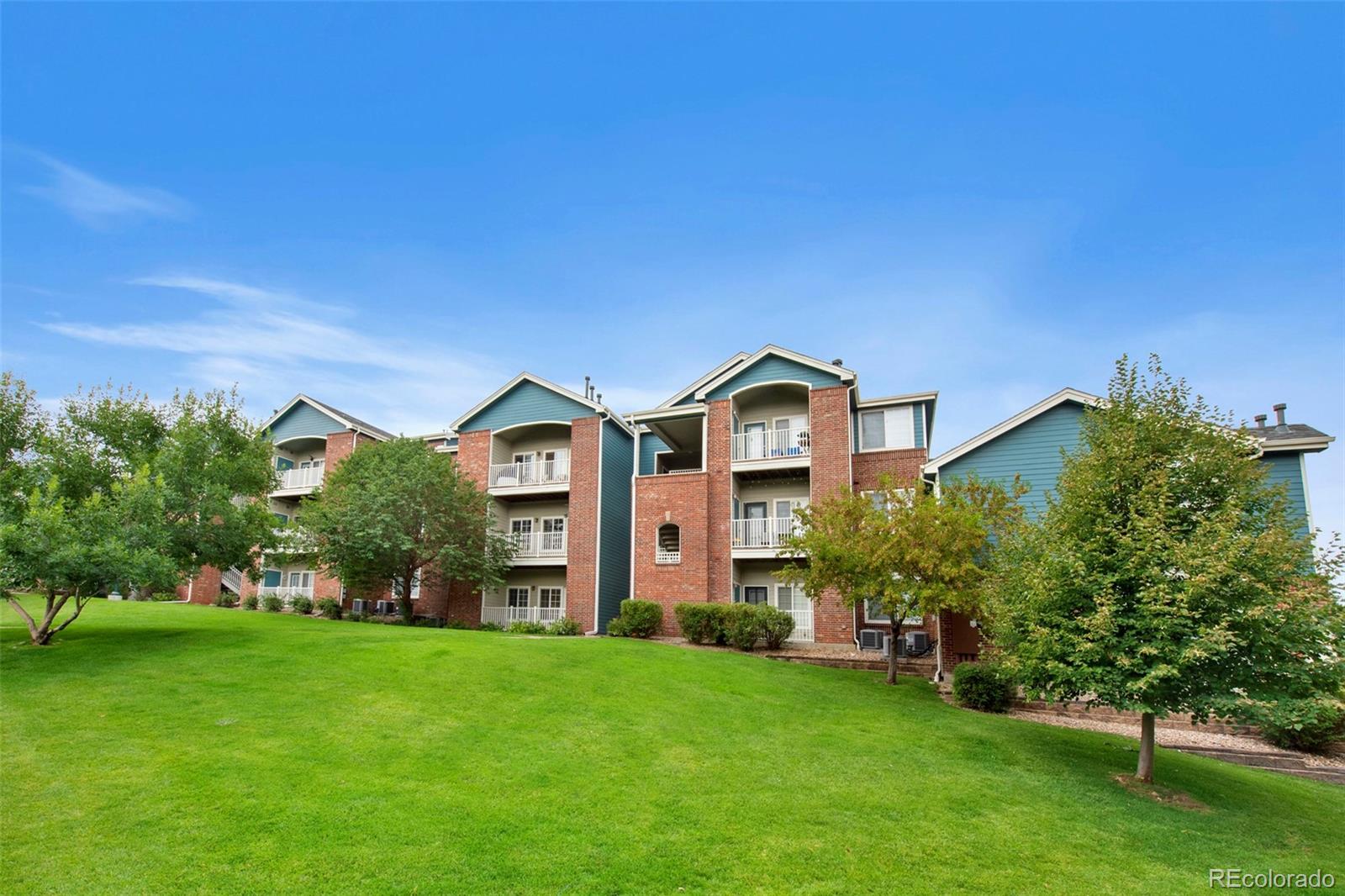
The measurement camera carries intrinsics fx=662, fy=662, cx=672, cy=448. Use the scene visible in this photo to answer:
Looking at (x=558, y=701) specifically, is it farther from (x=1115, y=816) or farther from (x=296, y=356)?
(x=296, y=356)

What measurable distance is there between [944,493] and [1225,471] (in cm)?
645

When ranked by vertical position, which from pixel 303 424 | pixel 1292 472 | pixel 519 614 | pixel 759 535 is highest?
pixel 303 424

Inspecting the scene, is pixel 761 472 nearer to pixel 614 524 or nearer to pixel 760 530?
pixel 760 530

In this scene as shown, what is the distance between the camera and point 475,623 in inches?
1024

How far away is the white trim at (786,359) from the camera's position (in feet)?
76.2

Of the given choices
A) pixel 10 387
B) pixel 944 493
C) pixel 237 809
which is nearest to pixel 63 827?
pixel 237 809

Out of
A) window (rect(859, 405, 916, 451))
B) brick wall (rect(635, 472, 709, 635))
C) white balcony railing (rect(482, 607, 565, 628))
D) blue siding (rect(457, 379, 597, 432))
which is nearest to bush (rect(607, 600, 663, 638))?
brick wall (rect(635, 472, 709, 635))

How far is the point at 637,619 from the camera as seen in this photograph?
22.0 meters

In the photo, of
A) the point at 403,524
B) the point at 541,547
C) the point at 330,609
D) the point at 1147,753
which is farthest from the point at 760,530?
the point at 330,609

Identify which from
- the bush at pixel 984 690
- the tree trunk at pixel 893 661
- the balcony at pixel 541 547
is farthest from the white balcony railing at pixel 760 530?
the bush at pixel 984 690

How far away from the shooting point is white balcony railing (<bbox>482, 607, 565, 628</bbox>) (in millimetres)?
25820

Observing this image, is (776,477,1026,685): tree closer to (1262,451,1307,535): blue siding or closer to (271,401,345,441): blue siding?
(1262,451,1307,535): blue siding

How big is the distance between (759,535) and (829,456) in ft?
12.0

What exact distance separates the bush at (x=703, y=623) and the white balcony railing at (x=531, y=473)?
8.51 metres
